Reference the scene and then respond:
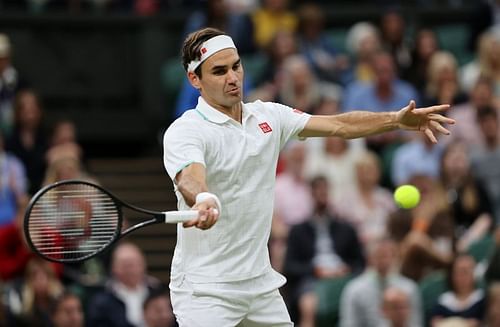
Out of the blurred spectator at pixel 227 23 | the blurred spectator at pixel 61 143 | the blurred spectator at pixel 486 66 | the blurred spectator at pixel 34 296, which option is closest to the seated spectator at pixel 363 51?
the blurred spectator at pixel 486 66

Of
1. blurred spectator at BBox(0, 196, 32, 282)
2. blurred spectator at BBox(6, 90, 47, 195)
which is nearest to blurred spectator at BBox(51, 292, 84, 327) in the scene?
blurred spectator at BBox(0, 196, 32, 282)

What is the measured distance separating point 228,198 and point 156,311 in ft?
15.2

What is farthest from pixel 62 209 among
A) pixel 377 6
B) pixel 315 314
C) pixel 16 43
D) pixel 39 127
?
pixel 377 6

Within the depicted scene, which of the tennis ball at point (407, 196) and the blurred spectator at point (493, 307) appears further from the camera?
the blurred spectator at point (493, 307)

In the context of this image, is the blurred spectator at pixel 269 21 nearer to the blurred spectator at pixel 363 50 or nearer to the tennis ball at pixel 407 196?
the blurred spectator at pixel 363 50

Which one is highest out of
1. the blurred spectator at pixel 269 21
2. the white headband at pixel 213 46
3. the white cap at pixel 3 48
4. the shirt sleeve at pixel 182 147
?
the blurred spectator at pixel 269 21

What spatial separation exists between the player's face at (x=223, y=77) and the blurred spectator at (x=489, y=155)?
261 inches

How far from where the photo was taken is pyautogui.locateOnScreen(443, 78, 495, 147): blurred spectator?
48.0 ft

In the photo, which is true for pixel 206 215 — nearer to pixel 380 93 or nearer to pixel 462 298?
pixel 462 298

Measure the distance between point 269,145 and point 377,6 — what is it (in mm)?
10088

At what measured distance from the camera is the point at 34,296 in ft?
41.3

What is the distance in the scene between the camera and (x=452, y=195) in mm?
13711

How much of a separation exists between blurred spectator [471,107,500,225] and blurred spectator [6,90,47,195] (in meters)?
4.53

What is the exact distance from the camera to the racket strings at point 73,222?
792 cm
